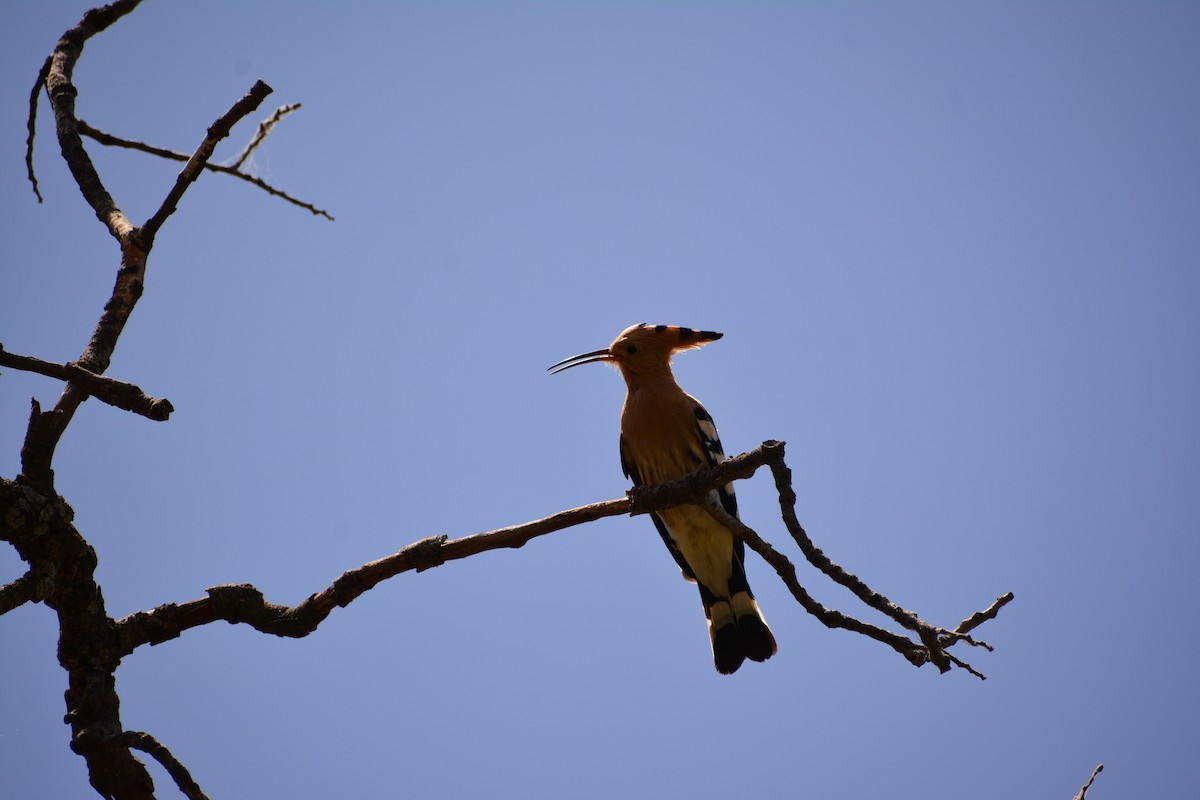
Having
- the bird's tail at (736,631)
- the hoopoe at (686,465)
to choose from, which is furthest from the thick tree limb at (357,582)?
the bird's tail at (736,631)

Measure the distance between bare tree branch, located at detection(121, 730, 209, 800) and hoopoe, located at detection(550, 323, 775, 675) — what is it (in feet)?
8.08

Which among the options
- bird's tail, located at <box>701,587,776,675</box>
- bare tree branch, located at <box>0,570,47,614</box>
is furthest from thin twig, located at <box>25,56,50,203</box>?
bird's tail, located at <box>701,587,776,675</box>

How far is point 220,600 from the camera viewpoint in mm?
2877

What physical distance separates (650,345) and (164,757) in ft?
10.1

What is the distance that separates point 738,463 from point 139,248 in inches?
76.4

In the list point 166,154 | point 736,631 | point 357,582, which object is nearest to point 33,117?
point 166,154

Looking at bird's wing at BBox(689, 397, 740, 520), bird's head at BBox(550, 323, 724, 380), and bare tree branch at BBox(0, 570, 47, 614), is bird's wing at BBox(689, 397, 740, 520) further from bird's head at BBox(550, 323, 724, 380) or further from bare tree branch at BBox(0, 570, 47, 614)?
bare tree branch at BBox(0, 570, 47, 614)

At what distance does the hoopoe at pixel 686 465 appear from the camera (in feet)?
15.1

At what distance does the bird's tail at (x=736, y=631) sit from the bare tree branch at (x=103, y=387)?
3.03 meters

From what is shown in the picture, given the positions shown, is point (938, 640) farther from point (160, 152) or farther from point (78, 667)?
point (160, 152)

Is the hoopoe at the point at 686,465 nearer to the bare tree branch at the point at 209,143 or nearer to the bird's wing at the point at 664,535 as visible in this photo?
the bird's wing at the point at 664,535

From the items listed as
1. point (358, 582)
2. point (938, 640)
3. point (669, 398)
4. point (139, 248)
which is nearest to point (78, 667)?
point (358, 582)

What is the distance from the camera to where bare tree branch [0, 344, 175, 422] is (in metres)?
2.31

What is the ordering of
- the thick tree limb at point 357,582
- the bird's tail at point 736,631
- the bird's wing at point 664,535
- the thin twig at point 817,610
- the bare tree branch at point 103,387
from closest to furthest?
the bare tree branch at point 103,387 → the thin twig at point 817,610 → the thick tree limb at point 357,582 → the bird's tail at point 736,631 → the bird's wing at point 664,535
